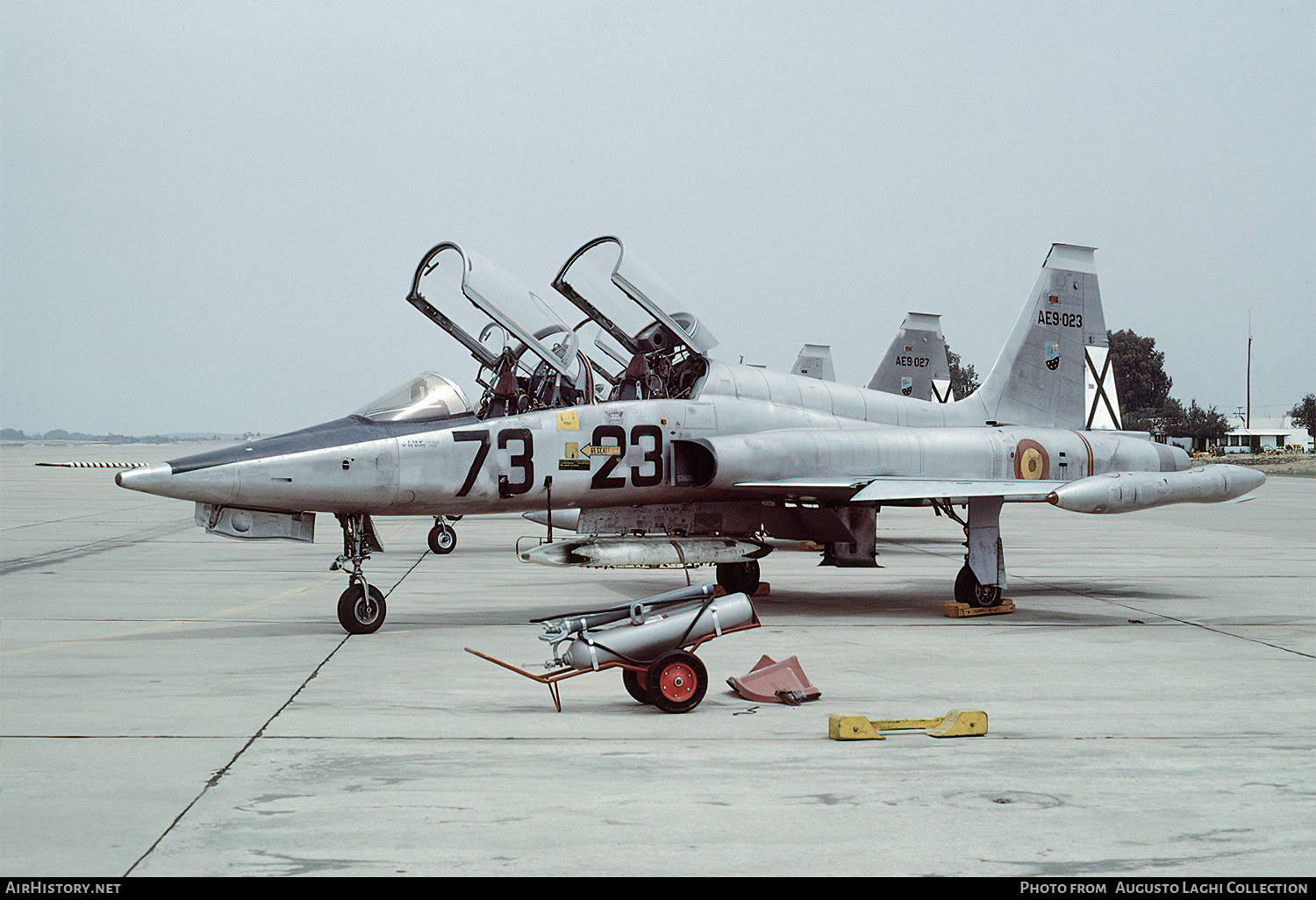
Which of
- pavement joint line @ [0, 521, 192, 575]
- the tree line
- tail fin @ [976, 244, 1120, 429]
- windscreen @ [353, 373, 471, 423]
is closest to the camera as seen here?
windscreen @ [353, 373, 471, 423]

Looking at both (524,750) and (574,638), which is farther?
(574,638)

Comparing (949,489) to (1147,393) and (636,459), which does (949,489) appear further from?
(1147,393)

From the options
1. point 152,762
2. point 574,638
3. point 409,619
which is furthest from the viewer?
point 409,619

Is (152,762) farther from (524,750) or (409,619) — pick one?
(409,619)

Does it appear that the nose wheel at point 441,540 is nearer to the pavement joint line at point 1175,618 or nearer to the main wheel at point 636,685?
the pavement joint line at point 1175,618

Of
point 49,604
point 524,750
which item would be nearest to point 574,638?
point 524,750

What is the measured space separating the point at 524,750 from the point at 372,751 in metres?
0.79

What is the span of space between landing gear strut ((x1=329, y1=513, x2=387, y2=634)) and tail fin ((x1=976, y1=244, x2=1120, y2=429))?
27.3ft

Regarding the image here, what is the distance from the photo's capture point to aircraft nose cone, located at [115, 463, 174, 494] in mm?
9898

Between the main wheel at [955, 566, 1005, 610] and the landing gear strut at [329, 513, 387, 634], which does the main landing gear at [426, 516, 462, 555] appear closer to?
the landing gear strut at [329, 513, 387, 634]

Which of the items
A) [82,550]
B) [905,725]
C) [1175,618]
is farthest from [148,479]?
[82,550]

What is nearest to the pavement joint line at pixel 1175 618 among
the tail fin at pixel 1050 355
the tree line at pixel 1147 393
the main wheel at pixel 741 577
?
the tail fin at pixel 1050 355

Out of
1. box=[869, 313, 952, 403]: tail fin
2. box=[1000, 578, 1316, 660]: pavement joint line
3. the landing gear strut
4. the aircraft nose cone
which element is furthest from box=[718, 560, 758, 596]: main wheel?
box=[869, 313, 952, 403]: tail fin

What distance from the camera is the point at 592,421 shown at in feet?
39.9
